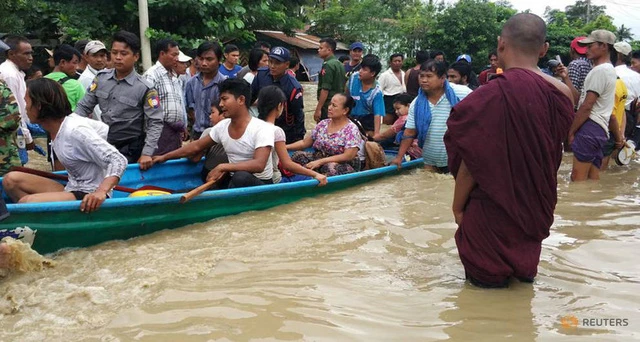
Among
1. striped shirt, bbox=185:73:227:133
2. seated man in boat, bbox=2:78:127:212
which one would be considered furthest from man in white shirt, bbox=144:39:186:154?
seated man in boat, bbox=2:78:127:212

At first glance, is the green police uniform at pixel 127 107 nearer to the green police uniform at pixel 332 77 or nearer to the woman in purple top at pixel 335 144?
the woman in purple top at pixel 335 144

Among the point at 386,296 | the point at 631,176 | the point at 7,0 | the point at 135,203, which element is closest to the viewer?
the point at 386,296

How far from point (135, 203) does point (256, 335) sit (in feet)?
5.90

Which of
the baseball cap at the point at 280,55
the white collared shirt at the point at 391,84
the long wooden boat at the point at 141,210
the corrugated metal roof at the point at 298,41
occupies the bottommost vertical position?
the long wooden boat at the point at 141,210

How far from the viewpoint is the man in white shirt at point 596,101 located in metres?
5.54

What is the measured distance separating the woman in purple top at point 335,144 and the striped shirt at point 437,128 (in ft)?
2.53

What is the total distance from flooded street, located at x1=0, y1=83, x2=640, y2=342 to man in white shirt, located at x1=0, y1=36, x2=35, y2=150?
8.41 ft

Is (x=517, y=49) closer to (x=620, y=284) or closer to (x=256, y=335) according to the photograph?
(x=620, y=284)

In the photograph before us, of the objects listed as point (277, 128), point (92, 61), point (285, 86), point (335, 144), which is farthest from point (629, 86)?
point (92, 61)

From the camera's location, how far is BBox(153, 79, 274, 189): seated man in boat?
190 inches

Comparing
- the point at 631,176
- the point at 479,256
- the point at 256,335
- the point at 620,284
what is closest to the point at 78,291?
the point at 256,335

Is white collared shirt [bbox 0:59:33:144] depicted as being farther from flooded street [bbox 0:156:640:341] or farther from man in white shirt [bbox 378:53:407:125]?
man in white shirt [bbox 378:53:407:125]

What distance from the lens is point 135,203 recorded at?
411 centimetres

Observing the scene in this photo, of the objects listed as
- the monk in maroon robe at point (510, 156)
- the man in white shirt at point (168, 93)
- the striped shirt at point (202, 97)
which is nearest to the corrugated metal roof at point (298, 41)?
the striped shirt at point (202, 97)
